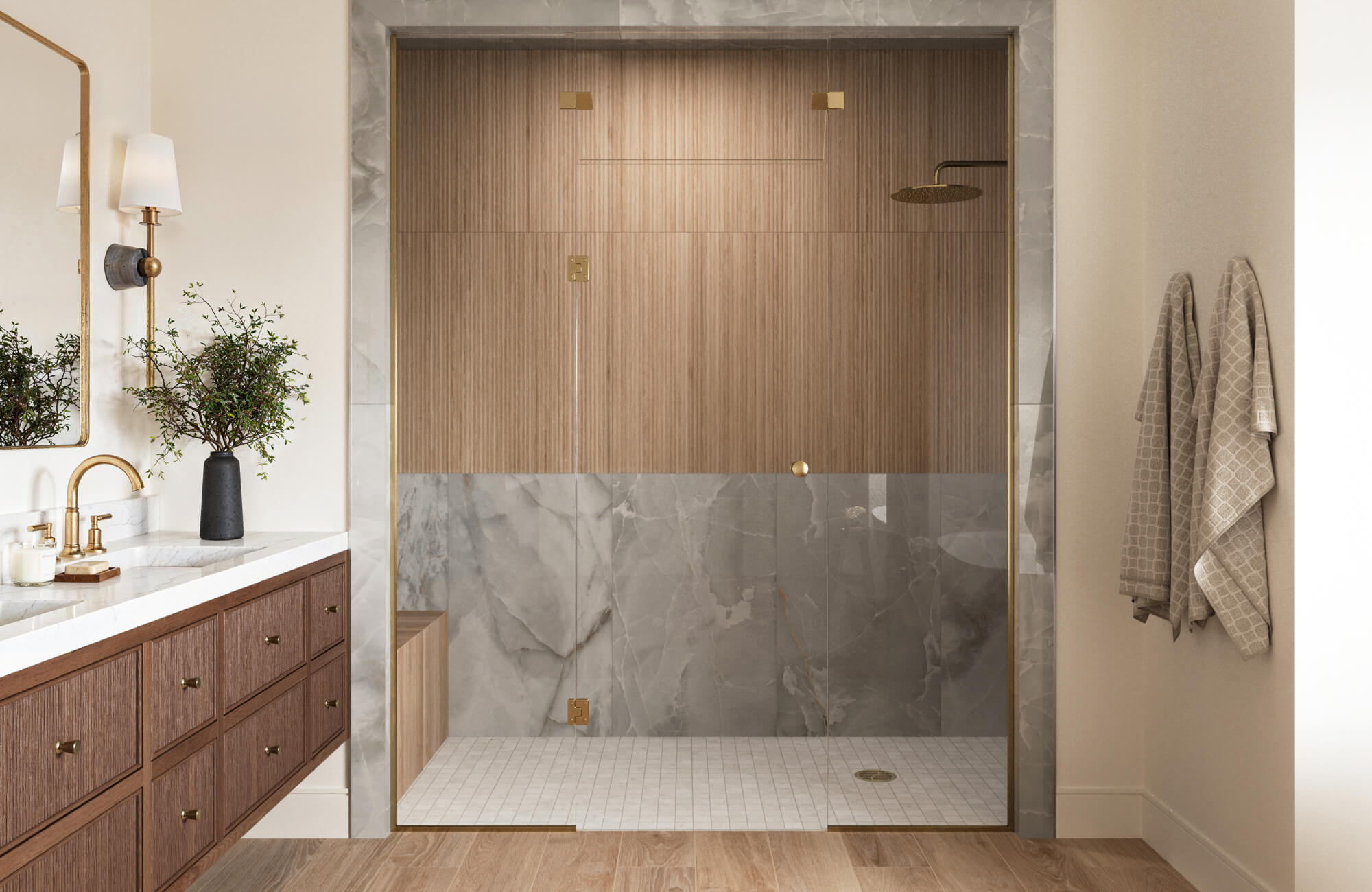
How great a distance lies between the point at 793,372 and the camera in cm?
278

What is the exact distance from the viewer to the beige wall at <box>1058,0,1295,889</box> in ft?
7.87

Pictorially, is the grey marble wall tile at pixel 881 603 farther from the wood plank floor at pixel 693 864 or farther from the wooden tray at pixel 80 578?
the wooden tray at pixel 80 578

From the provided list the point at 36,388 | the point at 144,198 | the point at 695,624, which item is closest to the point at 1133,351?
the point at 695,624

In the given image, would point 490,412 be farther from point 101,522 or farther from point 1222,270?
point 1222,270

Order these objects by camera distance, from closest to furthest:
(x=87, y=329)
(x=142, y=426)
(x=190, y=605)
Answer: (x=190, y=605)
(x=87, y=329)
(x=142, y=426)

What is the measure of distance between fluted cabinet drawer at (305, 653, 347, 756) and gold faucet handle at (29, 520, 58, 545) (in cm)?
70

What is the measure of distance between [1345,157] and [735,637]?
191cm

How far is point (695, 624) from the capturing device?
9.23 ft

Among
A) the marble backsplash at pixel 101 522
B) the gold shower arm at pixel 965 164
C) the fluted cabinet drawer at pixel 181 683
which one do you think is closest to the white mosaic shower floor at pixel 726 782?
the fluted cabinet drawer at pixel 181 683

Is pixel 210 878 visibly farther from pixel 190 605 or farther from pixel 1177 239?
pixel 1177 239

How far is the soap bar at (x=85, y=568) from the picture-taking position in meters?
A: 1.99

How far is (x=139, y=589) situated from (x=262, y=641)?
1.49 ft

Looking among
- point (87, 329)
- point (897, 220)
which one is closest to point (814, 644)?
point (897, 220)

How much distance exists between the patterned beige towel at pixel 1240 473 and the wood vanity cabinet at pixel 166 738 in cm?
224
